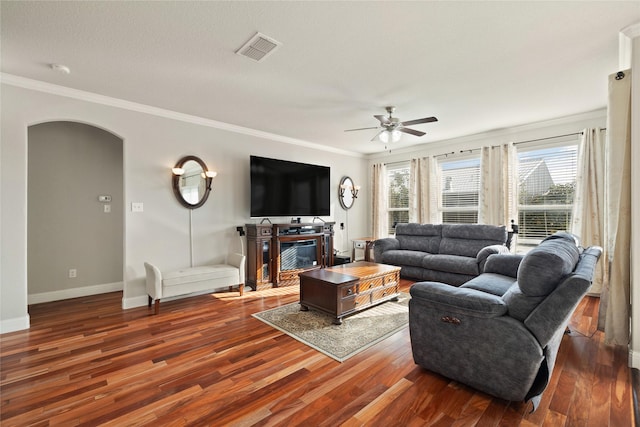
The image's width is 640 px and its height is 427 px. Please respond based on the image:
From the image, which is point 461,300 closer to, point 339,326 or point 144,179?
point 339,326

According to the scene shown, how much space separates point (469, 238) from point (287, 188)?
326 cm

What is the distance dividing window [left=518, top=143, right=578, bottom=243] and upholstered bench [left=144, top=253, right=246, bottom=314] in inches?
186

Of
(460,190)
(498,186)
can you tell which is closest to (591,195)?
(498,186)

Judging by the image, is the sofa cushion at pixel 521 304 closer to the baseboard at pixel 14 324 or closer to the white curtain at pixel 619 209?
the white curtain at pixel 619 209

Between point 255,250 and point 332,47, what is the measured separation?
315 cm

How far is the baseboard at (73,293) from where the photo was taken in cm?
399

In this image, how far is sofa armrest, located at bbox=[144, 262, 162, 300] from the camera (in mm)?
3494

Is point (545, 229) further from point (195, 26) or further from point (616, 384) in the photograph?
point (195, 26)

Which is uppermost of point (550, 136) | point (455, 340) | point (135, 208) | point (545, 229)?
point (550, 136)

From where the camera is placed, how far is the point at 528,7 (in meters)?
2.06

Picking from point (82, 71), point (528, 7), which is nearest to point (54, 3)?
point (82, 71)

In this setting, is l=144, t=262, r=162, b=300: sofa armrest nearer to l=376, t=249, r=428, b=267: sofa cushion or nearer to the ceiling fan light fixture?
the ceiling fan light fixture

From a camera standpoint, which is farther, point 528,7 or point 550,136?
point 550,136

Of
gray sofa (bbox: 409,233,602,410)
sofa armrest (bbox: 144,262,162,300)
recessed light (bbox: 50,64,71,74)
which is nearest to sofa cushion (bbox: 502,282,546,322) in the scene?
gray sofa (bbox: 409,233,602,410)
